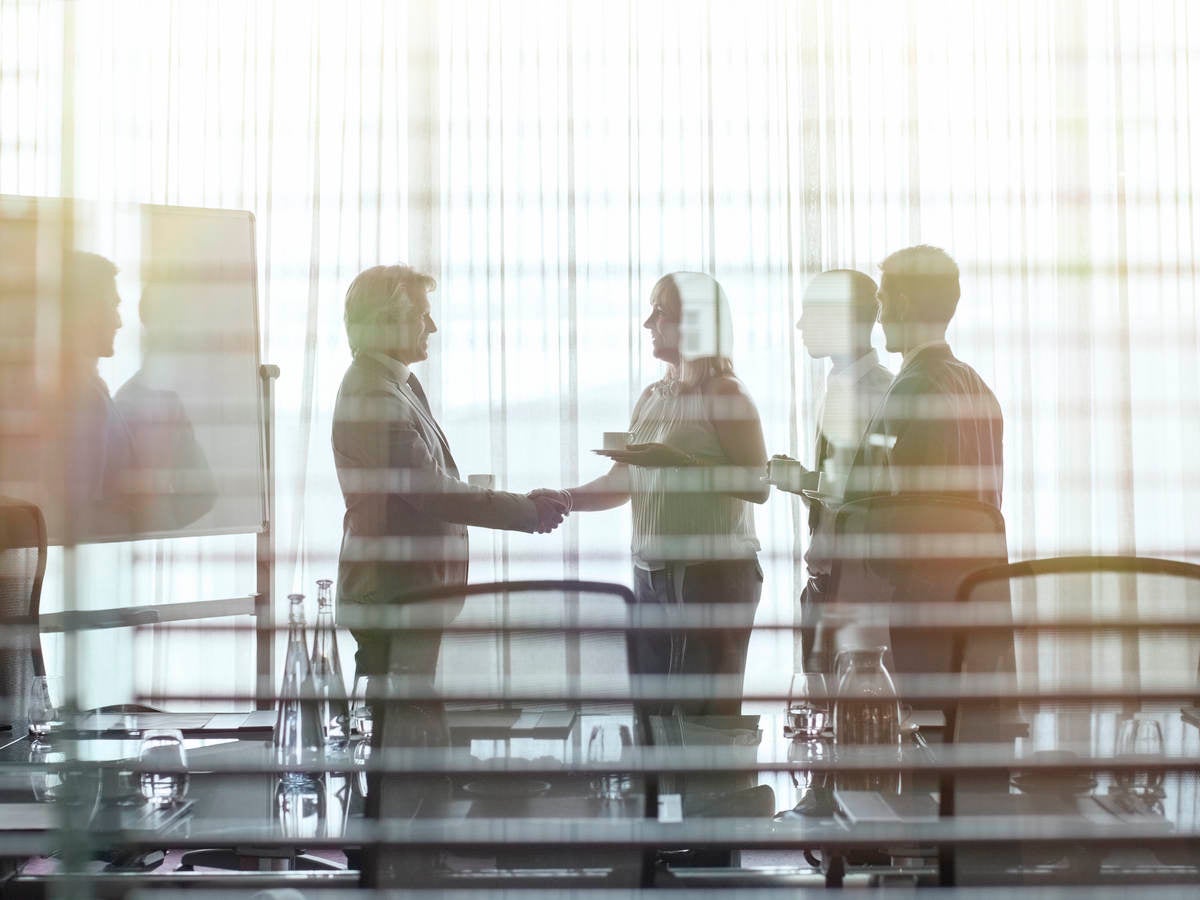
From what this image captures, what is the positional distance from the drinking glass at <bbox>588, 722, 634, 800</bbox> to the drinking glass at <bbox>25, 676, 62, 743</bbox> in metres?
0.65

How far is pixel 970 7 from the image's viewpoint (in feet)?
3.59

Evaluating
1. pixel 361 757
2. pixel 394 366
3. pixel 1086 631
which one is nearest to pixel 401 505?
pixel 394 366

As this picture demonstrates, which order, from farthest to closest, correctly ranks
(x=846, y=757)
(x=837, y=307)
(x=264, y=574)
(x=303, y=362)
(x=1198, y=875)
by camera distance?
1. (x=264, y=574)
2. (x=303, y=362)
3. (x=837, y=307)
4. (x=846, y=757)
5. (x=1198, y=875)

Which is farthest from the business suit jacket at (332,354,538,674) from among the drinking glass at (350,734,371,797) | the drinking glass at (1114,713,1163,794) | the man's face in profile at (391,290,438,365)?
the drinking glass at (1114,713,1163,794)

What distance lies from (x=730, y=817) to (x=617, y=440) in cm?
49

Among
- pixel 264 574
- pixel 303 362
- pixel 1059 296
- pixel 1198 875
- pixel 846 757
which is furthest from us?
pixel 264 574

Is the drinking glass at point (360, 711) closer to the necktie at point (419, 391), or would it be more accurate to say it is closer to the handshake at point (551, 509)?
the handshake at point (551, 509)

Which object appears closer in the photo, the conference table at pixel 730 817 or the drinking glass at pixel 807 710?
the conference table at pixel 730 817

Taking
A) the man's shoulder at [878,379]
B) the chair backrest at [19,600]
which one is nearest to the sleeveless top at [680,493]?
the man's shoulder at [878,379]

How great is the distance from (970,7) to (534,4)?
1.55 ft

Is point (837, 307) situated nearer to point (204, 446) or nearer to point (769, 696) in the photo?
point (769, 696)

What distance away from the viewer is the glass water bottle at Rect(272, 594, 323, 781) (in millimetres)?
1312

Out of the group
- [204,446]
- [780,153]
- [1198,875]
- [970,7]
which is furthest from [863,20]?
[204,446]

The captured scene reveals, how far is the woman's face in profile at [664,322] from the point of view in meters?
1.59
